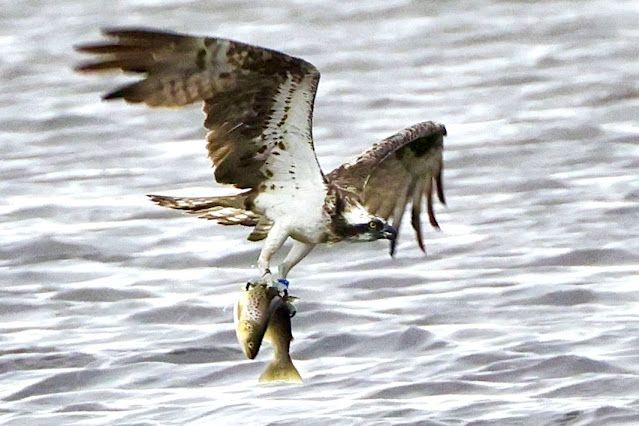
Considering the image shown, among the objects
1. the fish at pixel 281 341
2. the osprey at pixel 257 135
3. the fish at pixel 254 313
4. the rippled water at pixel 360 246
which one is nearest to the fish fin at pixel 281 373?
the fish at pixel 281 341

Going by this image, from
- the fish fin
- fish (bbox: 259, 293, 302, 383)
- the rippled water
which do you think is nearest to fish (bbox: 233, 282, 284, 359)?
fish (bbox: 259, 293, 302, 383)

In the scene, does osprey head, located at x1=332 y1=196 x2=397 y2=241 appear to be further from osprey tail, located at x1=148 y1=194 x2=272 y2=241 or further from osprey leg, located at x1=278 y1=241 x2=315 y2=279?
osprey tail, located at x1=148 y1=194 x2=272 y2=241

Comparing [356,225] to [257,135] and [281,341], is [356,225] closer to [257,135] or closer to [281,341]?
[257,135]

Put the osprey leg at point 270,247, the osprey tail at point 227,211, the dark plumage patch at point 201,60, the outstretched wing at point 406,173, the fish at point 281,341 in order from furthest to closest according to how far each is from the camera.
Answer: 1. the outstretched wing at point 406,173
2. the osprey tail at point 227,211
3. the osprey leg at point 270,247
4. the dark plumage patch at point 201,60
5. the fish at point 281,341

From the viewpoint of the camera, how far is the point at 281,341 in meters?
8.98

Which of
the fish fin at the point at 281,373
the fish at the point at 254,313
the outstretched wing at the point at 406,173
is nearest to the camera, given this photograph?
the fish at the point at 254,313

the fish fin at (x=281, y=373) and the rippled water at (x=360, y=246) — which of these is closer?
the fish fin at (x=281, y=373)

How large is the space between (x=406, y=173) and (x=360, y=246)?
2.73 metres

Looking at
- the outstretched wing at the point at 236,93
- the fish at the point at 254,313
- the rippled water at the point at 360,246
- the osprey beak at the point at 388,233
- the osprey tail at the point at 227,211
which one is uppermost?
the outstretched wing at the point at 236,93

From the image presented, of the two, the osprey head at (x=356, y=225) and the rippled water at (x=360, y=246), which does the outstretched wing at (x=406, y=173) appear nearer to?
the rippled water at (x=360, y=246)

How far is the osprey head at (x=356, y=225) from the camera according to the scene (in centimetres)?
971

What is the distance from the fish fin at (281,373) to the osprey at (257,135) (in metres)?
0.48

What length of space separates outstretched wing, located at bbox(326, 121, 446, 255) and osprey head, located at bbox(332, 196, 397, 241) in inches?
35.2

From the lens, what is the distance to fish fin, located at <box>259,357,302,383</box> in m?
9.06
